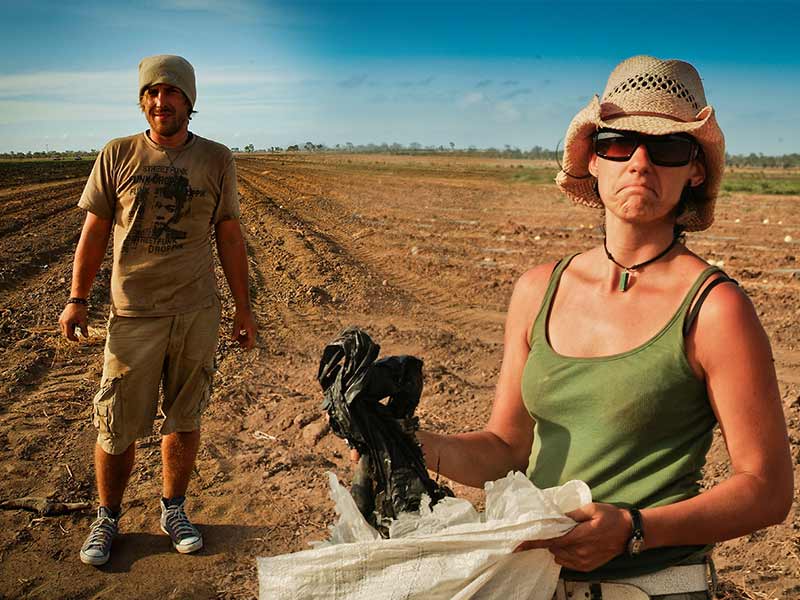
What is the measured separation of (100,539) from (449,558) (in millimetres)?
2755

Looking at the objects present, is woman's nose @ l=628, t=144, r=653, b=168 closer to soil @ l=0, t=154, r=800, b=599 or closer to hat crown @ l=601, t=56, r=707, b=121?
hat crown @ l=601, t=56, r=707, b=121

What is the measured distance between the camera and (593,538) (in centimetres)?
131

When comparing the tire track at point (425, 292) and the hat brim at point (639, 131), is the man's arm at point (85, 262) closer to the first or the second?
the hat brim at point (639, 131)

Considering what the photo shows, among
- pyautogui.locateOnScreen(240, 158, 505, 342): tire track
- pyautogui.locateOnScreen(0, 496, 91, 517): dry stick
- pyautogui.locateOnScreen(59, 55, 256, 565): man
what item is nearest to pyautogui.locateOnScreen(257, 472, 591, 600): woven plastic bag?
pyautogui.locateOnScreen(59, 55, 256, 565): man

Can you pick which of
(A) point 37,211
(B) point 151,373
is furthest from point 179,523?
(A) point 37,211

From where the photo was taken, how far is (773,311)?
27.8 feet

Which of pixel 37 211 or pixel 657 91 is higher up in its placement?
pixel 657 91

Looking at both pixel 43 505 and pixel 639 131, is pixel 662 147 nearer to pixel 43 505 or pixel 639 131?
pixel 639 131

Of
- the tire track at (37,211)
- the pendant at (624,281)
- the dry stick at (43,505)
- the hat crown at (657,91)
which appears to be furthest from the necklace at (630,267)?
the tire track at (37,211)

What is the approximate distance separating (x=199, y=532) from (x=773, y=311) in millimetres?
6911

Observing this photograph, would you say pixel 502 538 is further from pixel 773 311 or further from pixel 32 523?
pixel 773 311

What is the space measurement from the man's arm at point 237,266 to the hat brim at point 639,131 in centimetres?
223

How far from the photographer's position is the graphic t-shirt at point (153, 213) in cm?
342

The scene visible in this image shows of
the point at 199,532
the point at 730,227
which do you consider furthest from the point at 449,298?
the point at 730,227
